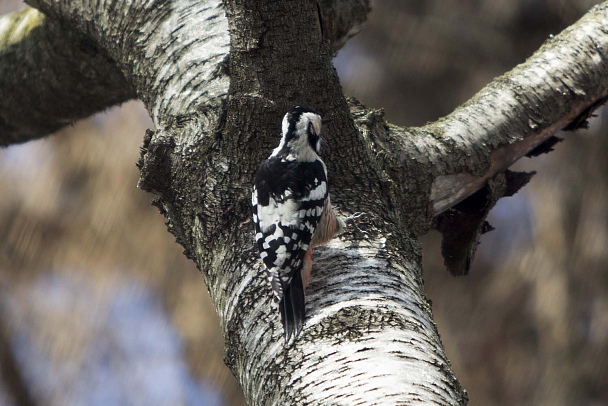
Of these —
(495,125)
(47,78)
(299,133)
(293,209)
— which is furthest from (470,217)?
(47,78)

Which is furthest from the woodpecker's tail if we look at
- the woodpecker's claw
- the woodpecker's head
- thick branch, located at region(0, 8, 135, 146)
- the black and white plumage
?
thick branch, located at region(0, 8, 135, 146)

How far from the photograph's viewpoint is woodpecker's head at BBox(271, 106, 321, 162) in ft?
8.00

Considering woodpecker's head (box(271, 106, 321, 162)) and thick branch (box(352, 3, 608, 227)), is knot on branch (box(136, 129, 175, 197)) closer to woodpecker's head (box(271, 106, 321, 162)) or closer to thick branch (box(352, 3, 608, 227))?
woodpecker's head (box(271, 106, 321, 162))

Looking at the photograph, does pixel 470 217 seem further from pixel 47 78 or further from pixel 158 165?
pixel 47 78

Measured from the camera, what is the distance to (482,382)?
14.0ft

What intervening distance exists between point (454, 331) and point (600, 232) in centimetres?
112

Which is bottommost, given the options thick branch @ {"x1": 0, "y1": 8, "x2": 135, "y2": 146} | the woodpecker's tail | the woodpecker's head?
the woodpecker's tail

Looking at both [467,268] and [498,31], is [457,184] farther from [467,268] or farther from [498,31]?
[498,31]

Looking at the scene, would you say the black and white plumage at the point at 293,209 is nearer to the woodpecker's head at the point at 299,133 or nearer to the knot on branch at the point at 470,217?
the woodpecker's head at the point at 299,133

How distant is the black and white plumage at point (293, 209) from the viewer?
2203mm

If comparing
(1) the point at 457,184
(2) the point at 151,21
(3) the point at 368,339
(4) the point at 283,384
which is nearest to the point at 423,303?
(3) the point at 368,339

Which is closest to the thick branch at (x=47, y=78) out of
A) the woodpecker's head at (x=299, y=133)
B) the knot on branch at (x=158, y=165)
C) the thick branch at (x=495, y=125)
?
the knot on branch at (x=158, y=165)

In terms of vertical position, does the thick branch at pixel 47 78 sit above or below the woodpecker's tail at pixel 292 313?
above

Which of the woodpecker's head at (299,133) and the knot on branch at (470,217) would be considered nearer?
the woodpecker's head at (299,133)
